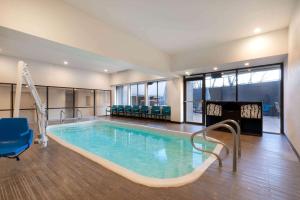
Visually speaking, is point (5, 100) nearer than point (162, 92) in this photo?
Yes

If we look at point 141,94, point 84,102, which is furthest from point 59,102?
point 141,94

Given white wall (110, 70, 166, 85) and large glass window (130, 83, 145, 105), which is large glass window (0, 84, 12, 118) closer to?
white wall (110, 70, 166, 85)

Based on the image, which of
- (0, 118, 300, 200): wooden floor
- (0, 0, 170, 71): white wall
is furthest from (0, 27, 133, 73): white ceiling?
(0, 118, 300, 200): wooden floor

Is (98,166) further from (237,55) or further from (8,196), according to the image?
(237,55)

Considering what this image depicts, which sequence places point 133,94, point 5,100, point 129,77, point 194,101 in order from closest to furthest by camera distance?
point 5,100 → point 194,101 → point 129,77 → point 133,94

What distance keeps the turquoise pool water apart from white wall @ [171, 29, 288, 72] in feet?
10.8

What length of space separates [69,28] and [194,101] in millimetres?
6515

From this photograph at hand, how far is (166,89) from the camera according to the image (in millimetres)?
9320

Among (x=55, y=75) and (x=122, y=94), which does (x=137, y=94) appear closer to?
(x=122, y=94)

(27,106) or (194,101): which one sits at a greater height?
(194,101)

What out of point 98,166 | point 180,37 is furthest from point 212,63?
point 98,166

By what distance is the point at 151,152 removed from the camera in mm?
4211

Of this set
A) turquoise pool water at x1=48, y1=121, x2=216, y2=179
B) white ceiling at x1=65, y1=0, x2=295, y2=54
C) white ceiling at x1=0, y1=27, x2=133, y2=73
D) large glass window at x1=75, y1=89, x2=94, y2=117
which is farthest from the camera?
large glass window at x1=75, y1=89, x2=94, y2=117

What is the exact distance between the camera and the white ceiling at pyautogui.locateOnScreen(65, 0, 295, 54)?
11.8 feet
